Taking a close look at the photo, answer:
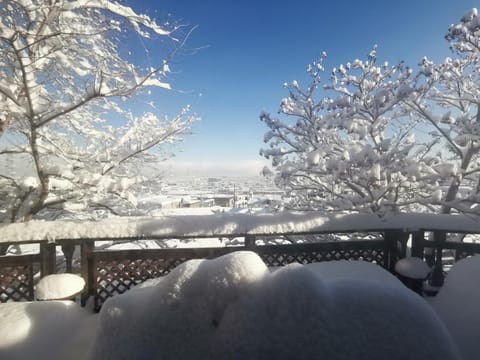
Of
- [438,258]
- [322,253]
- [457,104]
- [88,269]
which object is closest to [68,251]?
[88,269]

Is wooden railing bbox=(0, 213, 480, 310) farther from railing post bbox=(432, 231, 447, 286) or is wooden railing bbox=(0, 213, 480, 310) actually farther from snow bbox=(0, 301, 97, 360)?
snow bbox=(0, 301, 97, 360)

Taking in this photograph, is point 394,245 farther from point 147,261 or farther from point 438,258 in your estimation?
point 147,261

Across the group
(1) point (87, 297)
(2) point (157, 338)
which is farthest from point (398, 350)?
(1) point (87, 297)

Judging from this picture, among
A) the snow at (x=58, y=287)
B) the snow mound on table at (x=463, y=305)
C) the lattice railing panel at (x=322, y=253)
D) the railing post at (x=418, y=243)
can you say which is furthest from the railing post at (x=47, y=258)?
the railing post at (x=418, y=243)

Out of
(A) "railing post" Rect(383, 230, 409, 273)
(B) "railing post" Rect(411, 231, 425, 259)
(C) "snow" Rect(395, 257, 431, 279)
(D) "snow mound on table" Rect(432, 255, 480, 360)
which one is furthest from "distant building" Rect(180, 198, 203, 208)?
(D) "snow mound on table" Rect(432, 255, 480, 360)

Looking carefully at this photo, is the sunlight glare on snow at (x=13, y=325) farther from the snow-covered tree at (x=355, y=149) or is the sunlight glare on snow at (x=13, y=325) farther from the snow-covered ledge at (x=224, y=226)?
the snow-covered tree at (x=355, y=149)

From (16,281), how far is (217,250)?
272cm

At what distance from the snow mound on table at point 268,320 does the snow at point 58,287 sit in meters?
2.09

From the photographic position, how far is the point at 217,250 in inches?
132

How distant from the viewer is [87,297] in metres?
3.21

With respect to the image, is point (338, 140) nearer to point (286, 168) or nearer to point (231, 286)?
point (286, 168)

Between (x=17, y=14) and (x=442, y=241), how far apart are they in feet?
23.4

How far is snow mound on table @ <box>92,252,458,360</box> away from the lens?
1012 mm

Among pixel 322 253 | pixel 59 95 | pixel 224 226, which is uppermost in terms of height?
pixel 59 95
